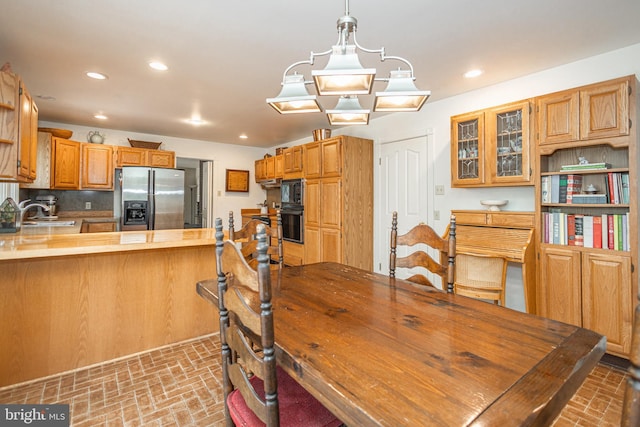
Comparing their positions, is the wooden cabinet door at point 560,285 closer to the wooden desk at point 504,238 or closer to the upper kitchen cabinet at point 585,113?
the wooden desk at point 504,238

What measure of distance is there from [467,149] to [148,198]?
4577 millimetres

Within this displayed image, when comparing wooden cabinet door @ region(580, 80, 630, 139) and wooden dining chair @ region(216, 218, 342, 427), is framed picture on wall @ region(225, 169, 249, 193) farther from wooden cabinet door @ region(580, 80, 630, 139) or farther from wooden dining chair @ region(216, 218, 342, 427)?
wooden cabinet door @ region(580, 80, 630, 139)

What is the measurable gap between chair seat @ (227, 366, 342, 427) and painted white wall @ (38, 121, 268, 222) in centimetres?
533

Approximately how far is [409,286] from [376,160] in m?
2.89

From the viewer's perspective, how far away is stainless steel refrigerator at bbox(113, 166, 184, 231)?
15.7 feet

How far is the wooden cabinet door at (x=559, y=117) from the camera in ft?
7.92

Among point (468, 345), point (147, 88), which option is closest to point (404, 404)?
point (468, 345)

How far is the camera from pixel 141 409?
1.85 metres

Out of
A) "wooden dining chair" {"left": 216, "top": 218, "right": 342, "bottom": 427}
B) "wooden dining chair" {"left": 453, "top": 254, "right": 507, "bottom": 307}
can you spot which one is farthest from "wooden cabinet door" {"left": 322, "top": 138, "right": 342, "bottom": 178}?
"wooden dining chair" {"left": 216, "top": 218, "right": 342, "bottom": 427}

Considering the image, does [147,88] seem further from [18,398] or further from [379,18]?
[18,398]

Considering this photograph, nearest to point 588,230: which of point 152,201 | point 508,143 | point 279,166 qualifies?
point 508,143

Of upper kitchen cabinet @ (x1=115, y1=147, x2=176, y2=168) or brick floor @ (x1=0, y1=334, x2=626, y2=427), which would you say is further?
upper kitchen cabinet @ (x1=115, y1=147, x2=176, y2=168)

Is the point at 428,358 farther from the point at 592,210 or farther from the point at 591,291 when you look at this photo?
the point at 592,210

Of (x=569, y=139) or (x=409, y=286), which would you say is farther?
(x=569, y=139)
